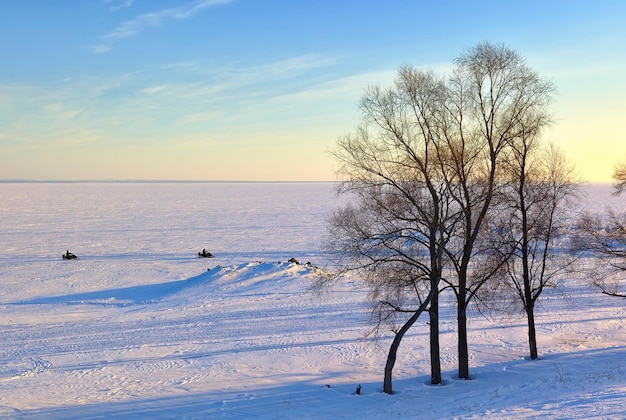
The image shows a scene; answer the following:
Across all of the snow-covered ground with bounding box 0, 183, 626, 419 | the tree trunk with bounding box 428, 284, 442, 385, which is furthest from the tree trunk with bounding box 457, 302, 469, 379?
the tree trunk with bounding box 428, 284, 442, 385

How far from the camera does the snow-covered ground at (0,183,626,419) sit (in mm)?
13594

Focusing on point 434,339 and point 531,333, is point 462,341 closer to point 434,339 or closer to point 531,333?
point 434,339

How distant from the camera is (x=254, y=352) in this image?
784 inches

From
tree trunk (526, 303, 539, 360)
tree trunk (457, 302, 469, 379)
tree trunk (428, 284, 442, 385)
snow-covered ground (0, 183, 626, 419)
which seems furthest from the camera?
tree trunk (526, 303, 539, 360)

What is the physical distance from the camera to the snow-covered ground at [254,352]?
13.6m

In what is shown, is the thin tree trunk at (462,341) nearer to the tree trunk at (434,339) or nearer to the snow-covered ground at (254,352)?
the snow-covered ground at (254,352)

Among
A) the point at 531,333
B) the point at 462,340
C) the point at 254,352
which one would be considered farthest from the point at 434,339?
the point at 254,352

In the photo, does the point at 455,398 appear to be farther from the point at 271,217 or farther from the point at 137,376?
the point at 271,217

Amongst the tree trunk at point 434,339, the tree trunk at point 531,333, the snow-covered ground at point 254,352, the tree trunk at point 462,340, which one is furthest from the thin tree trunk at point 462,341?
the tree trunk at point 531,333

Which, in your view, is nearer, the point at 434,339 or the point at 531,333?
the point at 434,339

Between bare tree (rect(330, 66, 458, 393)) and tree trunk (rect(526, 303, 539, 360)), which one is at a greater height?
bare tree (rect(330, 66, 458, 393))

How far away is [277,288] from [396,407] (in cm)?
2018

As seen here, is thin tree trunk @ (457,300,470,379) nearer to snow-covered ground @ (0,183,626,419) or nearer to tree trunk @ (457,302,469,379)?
tree trunk @ (457,302,469,379)

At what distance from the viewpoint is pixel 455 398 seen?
13.4 meters
